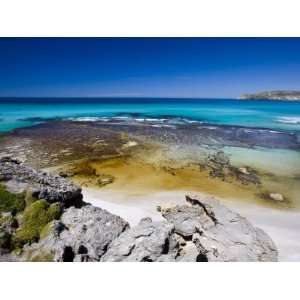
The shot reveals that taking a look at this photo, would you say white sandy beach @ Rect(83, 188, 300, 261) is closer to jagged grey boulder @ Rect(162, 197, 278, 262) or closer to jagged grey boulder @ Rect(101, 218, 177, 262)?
jagged grey boulder @ Rect(162, 197, 278, 262)

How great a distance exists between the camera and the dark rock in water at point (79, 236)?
149 inches

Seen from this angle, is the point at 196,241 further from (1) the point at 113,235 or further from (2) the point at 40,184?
(2) the point at 40,184

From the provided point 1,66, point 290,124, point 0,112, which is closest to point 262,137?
point 290,124

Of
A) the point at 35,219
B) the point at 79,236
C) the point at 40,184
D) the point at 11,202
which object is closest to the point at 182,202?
the point at 79,236

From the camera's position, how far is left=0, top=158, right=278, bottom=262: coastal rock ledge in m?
3.79

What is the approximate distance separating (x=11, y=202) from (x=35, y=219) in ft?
1.49

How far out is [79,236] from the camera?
409 centimetres

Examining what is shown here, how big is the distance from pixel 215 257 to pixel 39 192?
2.62 m

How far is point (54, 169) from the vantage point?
761cm

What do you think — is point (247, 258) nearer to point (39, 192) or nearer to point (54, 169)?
point (39, 192)

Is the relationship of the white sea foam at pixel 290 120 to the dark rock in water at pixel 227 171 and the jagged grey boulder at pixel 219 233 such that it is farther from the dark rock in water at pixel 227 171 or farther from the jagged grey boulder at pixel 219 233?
the jagged grey boulder at pixel 219 233

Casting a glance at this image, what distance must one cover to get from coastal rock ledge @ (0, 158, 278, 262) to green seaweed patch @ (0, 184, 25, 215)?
0.03m

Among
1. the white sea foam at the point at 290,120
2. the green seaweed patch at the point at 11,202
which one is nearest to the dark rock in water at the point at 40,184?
the green seaweed patch at the point at 11,202

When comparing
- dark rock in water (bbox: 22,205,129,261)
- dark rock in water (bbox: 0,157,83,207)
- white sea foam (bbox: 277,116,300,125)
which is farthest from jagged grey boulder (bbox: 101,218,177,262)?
white sea foam (bbox: 277,116,300,125)
